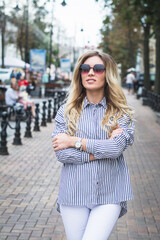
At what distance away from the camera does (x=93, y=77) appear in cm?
296

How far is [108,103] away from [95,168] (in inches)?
19.5

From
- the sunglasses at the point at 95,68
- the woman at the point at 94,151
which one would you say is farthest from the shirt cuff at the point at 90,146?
the sunglasses at the point at 95,68

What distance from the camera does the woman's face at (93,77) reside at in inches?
117

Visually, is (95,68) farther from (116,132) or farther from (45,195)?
(45,195)

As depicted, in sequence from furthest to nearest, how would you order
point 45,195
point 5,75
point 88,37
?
1. point 88,37
2. point 5,75
3. point 45,195

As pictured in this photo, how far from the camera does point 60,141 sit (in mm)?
2916

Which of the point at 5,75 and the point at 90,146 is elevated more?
the point at 90,146

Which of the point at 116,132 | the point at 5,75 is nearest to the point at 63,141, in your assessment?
the point at 116,132

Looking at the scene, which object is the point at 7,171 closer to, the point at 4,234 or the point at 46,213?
the point at 46,213

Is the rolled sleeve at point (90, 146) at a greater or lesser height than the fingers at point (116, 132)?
lesser

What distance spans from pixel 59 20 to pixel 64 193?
5950 centimetres

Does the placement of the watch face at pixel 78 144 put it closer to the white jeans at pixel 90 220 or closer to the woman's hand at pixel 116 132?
the woman's hand at pixel 116 132

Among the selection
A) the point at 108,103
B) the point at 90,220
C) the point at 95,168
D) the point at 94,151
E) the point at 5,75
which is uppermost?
the point at 108,103

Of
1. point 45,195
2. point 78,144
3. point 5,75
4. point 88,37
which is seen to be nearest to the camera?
point 78,144
